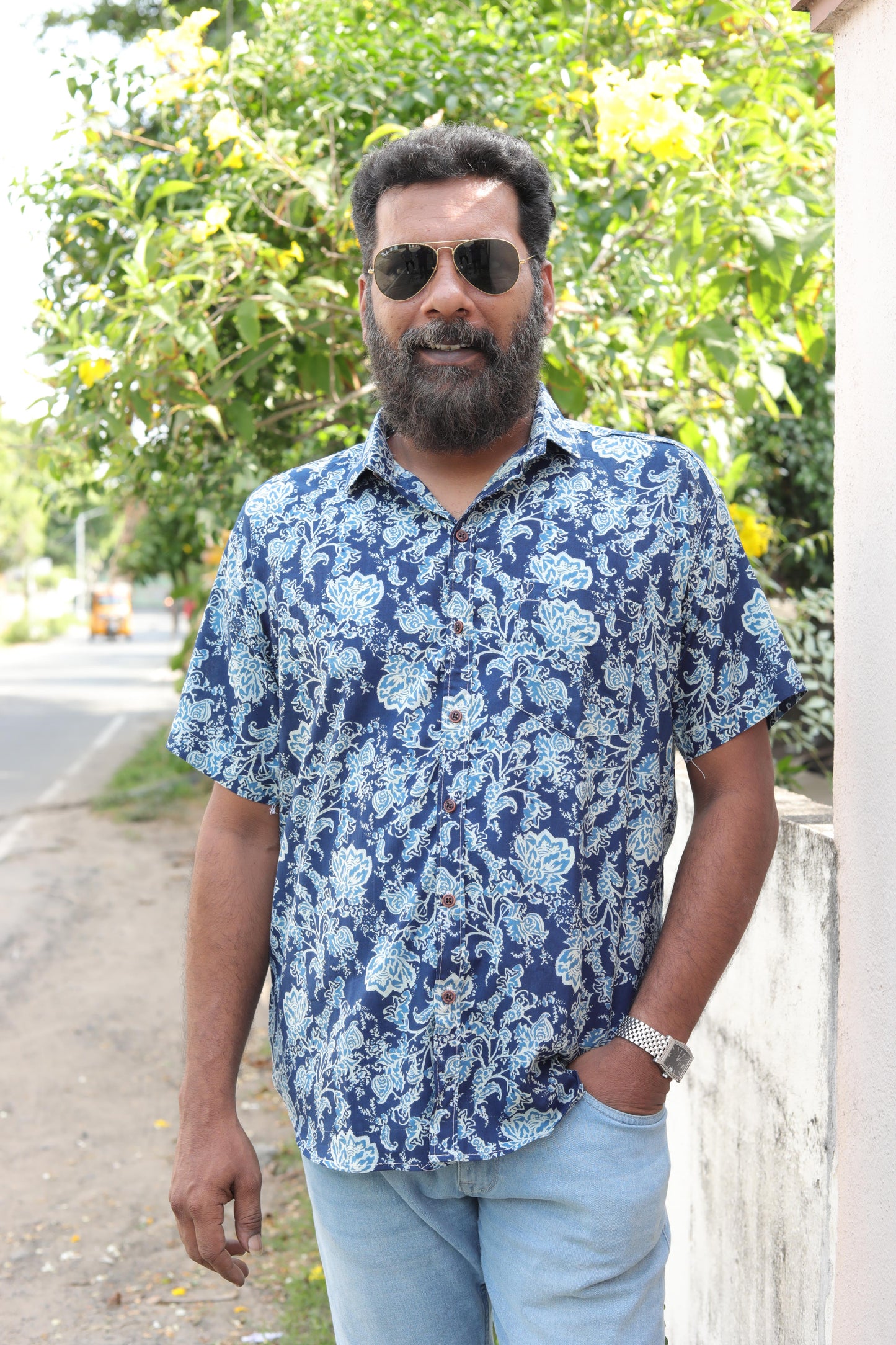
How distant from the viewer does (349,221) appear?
12.2 ft

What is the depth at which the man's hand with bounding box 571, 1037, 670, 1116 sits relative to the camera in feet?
5.40

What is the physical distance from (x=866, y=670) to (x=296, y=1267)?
8.86 feet

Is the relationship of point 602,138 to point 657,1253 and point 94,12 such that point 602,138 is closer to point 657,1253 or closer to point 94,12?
point 657,1253

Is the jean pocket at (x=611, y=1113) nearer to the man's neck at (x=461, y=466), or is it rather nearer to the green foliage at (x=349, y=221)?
the man's neck at (x=461, y=466)

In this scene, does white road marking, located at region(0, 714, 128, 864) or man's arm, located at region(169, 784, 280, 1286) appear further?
white road marking, located at region(0, 714, 128, 864)

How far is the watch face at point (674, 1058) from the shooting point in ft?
5.42

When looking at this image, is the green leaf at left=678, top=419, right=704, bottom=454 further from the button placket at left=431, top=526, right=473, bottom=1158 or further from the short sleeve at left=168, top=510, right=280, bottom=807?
the button placket at left=431, top=526, right=473, bottom=1158

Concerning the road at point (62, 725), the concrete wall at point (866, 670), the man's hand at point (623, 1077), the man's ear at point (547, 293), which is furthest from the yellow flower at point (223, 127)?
the road at point (62, 725)

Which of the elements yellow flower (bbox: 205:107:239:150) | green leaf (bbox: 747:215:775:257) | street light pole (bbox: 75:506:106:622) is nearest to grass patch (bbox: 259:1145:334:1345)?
green leaf (bbox: 747:215:775:257)

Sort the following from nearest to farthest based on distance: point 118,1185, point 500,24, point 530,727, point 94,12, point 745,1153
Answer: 1. point 530,727
2. point 745,1153
3. point 500,24
4. point 118,1185
5. point 94,12

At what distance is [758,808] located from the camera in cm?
172

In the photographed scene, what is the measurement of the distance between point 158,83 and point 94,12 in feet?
21.2

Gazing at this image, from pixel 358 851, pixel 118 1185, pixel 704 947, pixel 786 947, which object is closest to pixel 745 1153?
pixel 786 947

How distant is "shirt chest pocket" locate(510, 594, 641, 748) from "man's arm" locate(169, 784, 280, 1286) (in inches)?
16.8
